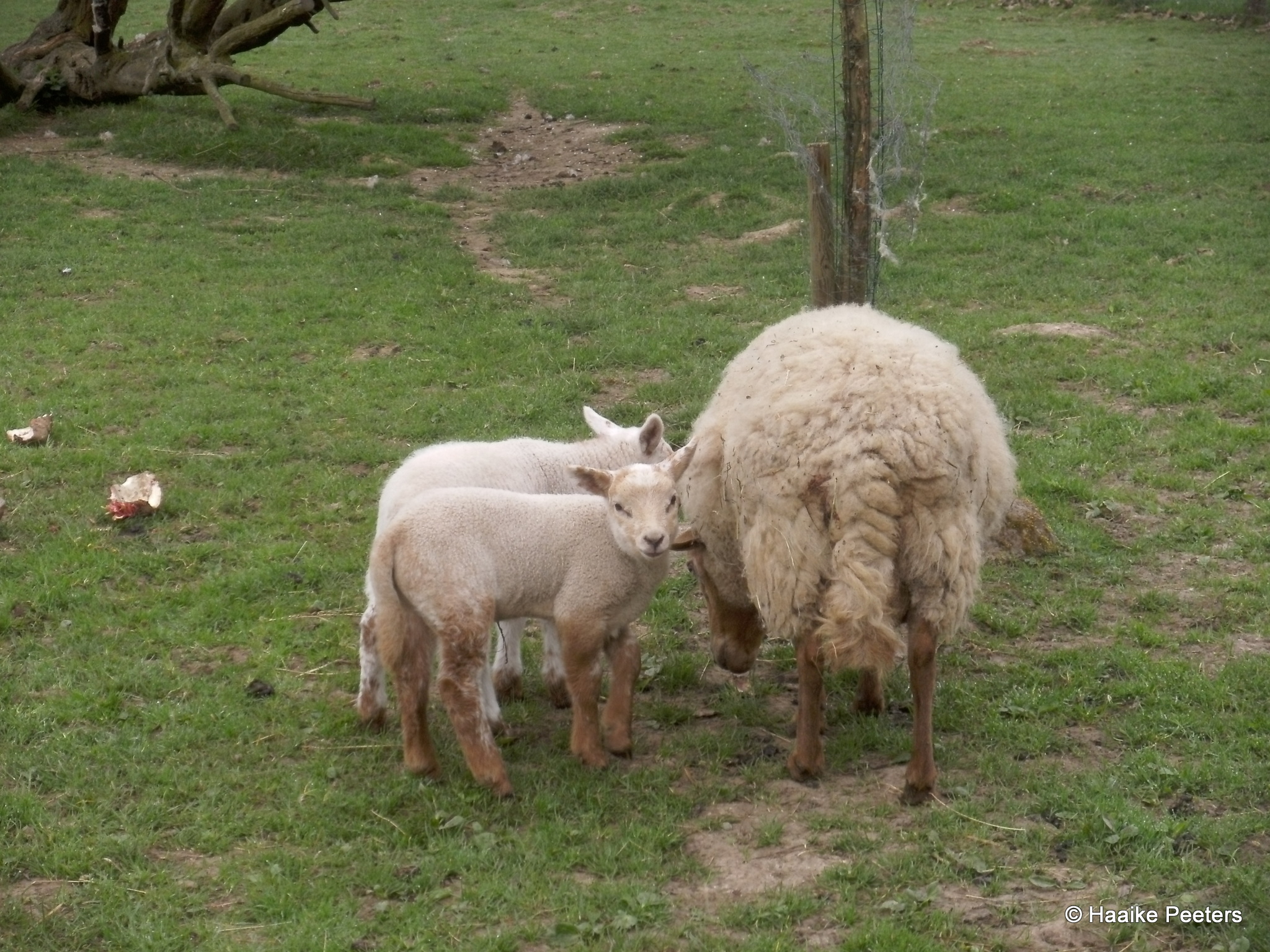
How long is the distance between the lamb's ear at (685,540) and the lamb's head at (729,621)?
0.07m

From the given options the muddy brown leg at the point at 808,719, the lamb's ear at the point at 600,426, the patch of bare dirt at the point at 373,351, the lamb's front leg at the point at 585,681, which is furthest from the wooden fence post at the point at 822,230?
the patch of bare dirt at the point at 373,351

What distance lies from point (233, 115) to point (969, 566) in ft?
48.7

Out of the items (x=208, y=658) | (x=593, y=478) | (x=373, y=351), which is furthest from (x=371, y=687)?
(x=373, y=351)

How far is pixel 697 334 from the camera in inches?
438

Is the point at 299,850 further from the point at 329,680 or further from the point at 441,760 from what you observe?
the point at 329,680

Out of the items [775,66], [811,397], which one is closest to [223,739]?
[811,397]

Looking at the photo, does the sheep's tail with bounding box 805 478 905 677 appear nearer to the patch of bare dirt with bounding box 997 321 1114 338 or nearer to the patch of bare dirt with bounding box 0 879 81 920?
the patch of bare dirt with bounding box 0 879 81 920

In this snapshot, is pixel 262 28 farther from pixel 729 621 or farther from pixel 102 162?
pixel 729 621

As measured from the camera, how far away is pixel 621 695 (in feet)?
18.9

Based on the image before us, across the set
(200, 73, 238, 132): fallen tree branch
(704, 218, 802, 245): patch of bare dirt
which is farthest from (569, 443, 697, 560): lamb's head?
(200, 73, 238, 132): fallen tree branch

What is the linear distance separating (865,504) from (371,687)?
2428 millimetres

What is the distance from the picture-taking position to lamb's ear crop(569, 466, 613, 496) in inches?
225

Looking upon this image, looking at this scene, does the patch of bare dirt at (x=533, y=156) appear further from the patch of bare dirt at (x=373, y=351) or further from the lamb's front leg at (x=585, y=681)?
the lamb's front leg at (x=585, y=681)

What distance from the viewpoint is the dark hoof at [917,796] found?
5297 millimetres
